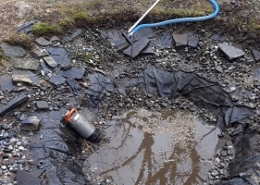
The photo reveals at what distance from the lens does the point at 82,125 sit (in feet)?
18.8

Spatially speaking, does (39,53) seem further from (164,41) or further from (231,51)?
(231,51)

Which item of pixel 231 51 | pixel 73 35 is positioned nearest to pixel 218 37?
pixel 231 51

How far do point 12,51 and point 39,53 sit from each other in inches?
17.1

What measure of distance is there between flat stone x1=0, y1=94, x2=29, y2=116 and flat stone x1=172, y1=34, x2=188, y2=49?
289cm

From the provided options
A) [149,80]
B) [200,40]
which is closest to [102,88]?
[149,80]

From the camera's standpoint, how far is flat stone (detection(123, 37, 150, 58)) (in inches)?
274

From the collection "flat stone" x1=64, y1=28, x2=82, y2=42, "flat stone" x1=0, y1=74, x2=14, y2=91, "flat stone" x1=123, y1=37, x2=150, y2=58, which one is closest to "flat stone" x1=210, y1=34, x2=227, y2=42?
"flat stone" x1=123, y1=37, x2=150, y2=58

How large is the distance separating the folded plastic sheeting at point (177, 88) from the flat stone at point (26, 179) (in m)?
1.86

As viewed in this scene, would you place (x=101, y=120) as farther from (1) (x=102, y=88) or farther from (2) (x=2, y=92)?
(2) (x=2, y=92)

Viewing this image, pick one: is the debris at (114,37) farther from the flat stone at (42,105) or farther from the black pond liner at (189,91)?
the flat stone at (42,105)

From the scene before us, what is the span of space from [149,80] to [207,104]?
1095 mm

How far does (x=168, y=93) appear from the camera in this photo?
6848 millimetres

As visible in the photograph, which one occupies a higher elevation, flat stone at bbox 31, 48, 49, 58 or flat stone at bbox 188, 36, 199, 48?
flat stone at bbox 31, 48, 49, 58

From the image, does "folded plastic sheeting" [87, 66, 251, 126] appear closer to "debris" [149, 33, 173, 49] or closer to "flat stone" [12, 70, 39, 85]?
"debris" [149, 33, 173, 49]
